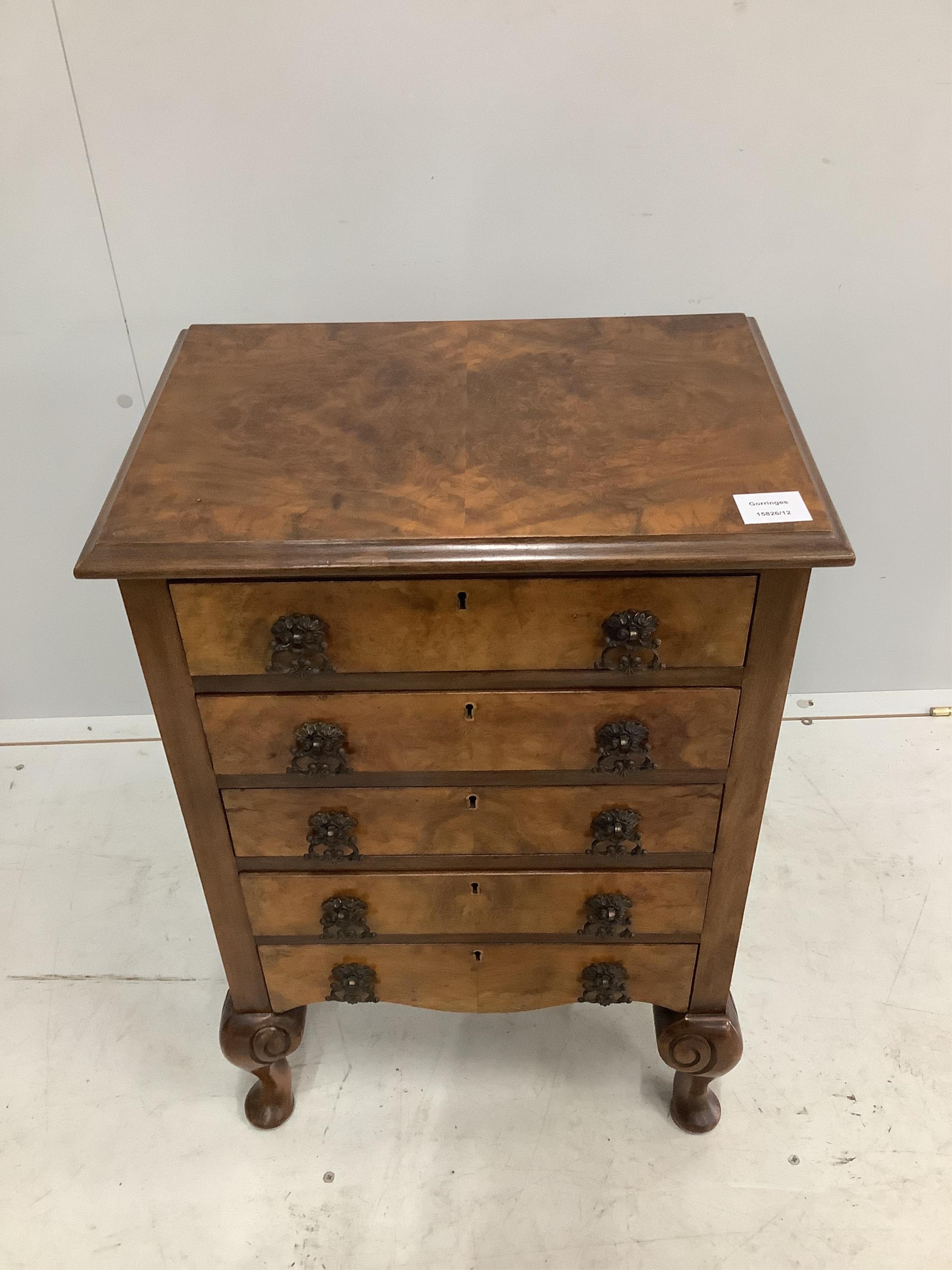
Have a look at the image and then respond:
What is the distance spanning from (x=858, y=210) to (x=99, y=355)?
54.5 inches

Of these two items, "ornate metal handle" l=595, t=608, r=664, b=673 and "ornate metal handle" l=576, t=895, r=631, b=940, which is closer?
"ornate metal handle" l=595, t=608, r=664, b=673

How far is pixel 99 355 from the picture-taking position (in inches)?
76.7

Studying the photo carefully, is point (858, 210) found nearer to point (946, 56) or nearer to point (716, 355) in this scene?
point (946, 56)

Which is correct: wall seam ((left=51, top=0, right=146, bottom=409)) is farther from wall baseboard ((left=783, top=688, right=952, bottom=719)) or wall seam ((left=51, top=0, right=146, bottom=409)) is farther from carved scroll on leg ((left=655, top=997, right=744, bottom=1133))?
wall baseboard ((left=783, top=688, right=952, bottom=719))

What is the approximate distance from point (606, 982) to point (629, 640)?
0.63 m

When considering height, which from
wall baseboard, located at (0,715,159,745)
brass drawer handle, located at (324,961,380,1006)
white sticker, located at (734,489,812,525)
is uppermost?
white sticker, located at (734,489,812,525)

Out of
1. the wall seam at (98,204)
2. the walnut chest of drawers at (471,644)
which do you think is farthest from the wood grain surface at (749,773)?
the wall seam at (98,204)

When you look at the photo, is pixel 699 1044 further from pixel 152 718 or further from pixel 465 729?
pixel 152 718

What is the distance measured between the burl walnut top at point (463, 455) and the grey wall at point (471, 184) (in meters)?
0.36

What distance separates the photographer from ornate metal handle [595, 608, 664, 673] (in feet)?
3.89

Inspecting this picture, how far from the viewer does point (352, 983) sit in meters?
1.58

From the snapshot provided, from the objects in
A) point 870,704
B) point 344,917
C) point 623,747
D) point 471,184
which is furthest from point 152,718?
point 870,704

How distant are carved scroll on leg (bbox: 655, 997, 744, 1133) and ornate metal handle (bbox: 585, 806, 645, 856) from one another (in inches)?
14.2

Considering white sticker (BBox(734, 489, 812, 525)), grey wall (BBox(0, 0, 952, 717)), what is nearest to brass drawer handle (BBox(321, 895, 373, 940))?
white sticker (BBox(734, 489, 812, 525))
